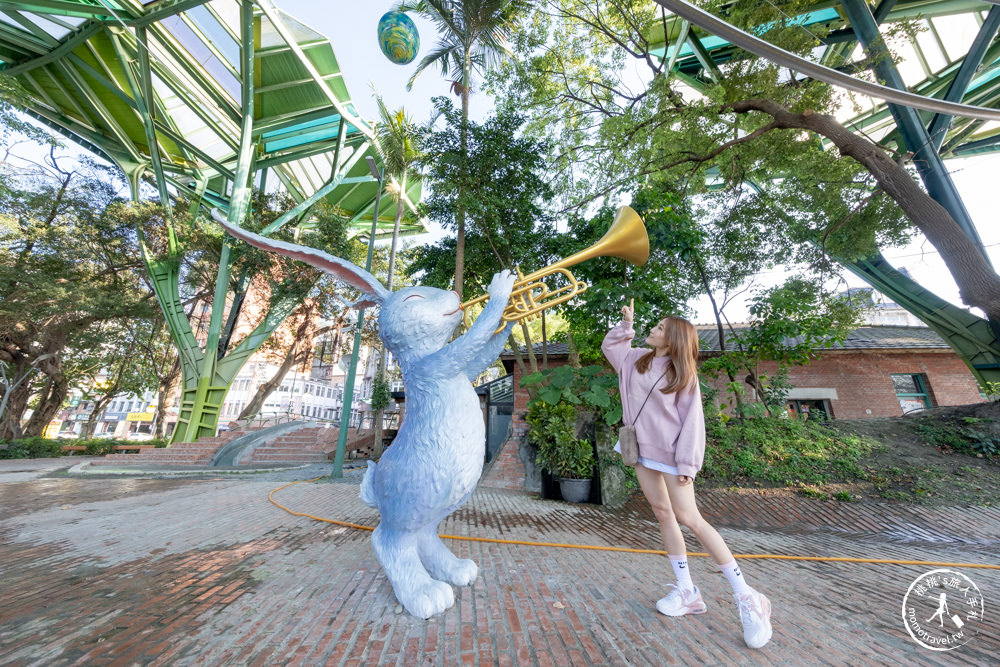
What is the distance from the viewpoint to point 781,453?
562cm

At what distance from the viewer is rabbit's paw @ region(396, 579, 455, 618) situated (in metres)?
1.99

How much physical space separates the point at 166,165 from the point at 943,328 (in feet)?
80.8

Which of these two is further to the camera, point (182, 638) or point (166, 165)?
point (166, 165)

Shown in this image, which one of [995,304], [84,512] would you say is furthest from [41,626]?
[995,304]

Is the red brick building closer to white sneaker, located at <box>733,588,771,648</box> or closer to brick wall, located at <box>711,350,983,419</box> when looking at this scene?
brick wall, located at <box>711,350,983,419</box>

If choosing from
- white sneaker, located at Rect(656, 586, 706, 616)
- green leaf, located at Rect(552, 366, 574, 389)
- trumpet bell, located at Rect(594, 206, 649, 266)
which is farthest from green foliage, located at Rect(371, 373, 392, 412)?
white sneaker, located at Rect(656, 586, 706, 616)

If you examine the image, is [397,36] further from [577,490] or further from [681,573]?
[681,573]

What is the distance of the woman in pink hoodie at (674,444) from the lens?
74.3 inches

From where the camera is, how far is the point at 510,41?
8469mm

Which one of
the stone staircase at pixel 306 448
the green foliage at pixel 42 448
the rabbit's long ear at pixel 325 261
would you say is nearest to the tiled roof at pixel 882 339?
the rabbit's long ear at pixel 325 261

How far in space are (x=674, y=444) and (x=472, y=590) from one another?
1.59 metres

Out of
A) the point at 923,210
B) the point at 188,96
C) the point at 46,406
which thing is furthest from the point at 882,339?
the point at 46,406

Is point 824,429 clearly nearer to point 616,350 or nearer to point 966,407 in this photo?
point 966,407

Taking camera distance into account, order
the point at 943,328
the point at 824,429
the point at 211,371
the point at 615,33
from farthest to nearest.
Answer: the point at 211,371 → the point at 943,328 → the point at 615,33 → the point at 824,429
